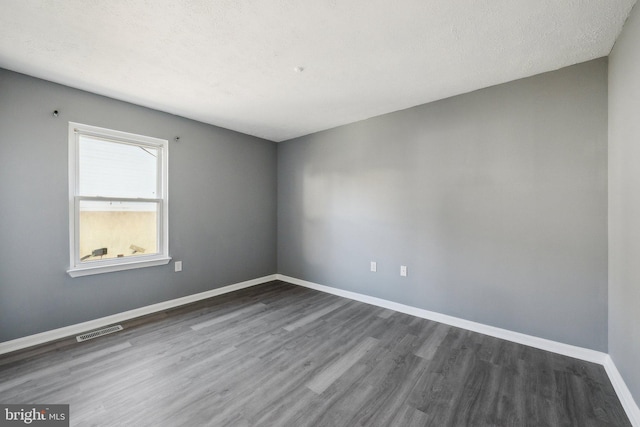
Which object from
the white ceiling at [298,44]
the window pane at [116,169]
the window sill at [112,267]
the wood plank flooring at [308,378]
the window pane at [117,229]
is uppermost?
the white ceiling at [298,44]

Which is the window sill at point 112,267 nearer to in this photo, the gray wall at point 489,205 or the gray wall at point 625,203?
the gray wall at point 489,205

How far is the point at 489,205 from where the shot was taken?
2518 millimetres

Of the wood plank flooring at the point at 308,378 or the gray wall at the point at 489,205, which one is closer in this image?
the wood plank flooring at the point at 308,378

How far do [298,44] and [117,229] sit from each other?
2743 mm

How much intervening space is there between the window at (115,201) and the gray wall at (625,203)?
4.14m

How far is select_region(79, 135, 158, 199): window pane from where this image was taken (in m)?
2.66

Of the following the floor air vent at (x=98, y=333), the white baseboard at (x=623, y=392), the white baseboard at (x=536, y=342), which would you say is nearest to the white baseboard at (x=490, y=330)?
the white baseboard at (x=536, y=342)

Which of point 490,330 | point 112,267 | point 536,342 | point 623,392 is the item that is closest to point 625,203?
point 623,392

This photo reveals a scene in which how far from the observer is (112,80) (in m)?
2.39

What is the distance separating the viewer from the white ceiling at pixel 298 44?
1.56m

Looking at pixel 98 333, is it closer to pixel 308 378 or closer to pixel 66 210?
pixel 66 210

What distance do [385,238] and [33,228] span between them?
3.57 meters

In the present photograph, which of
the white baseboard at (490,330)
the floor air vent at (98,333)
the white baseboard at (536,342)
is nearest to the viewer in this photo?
the white baseboard at (536,342)

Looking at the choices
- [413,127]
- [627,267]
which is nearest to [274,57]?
[413,127]
